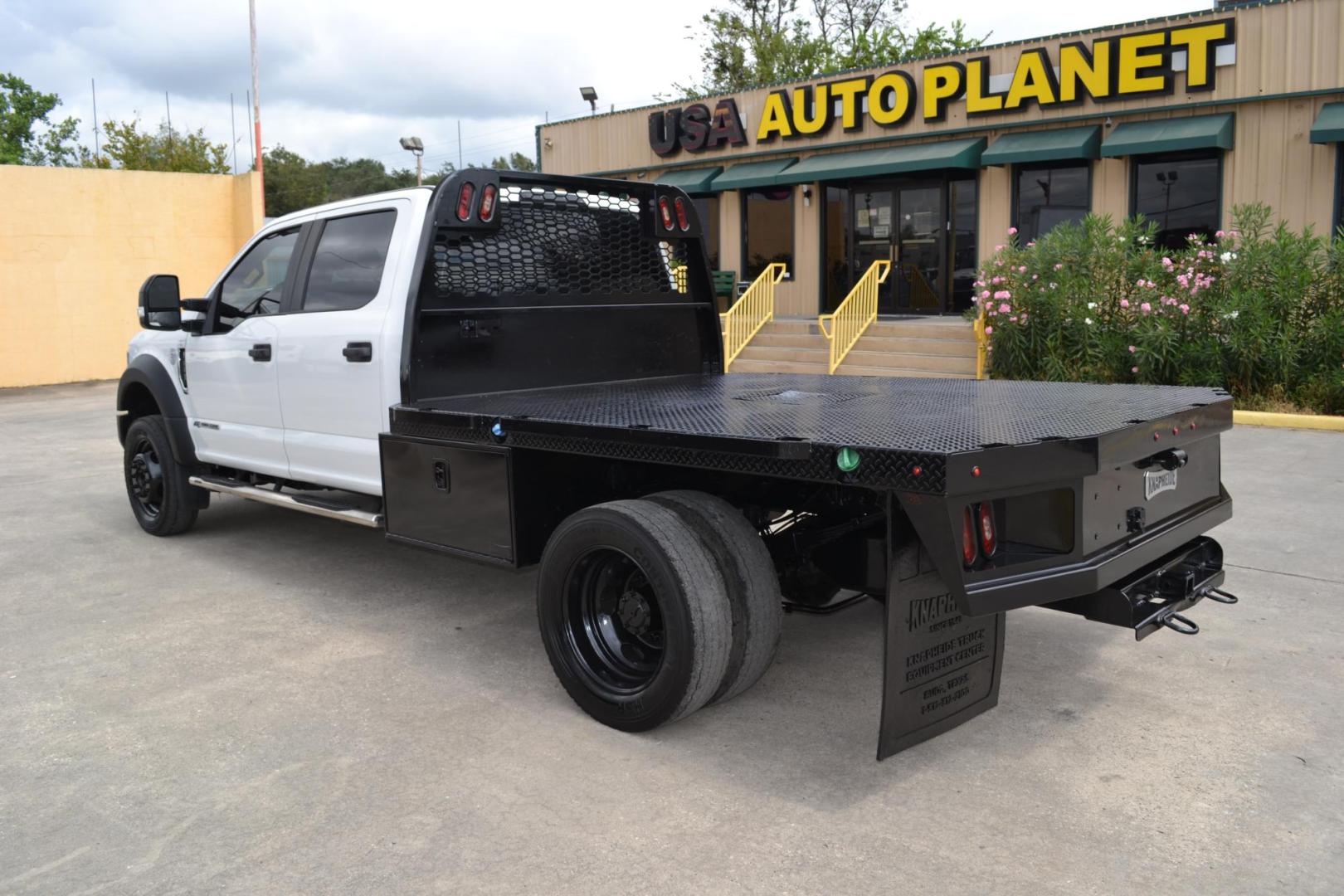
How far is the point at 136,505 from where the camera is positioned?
7352 millimetres

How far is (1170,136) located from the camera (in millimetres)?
15656

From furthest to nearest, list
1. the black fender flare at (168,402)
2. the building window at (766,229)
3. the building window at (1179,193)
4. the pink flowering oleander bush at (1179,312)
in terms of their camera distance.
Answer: the building window at (766,229) → the building window at (1179,193) → the pink flowering oleander bush at (1179,312) → the black fender flare at (168,402)

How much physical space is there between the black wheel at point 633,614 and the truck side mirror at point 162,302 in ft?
11.7

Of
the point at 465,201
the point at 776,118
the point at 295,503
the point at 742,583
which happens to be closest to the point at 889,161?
the point at 776,118

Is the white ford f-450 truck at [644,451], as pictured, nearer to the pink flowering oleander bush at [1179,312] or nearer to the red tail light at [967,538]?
the red tail light at [967,538]

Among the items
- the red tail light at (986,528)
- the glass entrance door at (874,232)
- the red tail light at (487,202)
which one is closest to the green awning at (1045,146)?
the glass entrance door at (874,232)

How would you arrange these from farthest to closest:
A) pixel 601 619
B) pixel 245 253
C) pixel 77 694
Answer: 1. pixel 245 253
2. pixel 77 694
3. pixel 601 619

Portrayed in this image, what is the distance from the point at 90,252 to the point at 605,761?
65.7 ft

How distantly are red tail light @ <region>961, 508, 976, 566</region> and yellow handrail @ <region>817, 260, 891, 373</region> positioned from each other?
42.5 feet

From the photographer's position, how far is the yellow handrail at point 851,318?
16281mm

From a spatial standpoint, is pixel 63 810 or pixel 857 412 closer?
pixel 63 810

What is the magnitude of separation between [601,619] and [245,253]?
3663 millimetres

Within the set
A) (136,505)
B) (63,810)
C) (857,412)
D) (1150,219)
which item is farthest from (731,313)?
(63,810)

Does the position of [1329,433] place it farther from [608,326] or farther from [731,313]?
[731,313]
